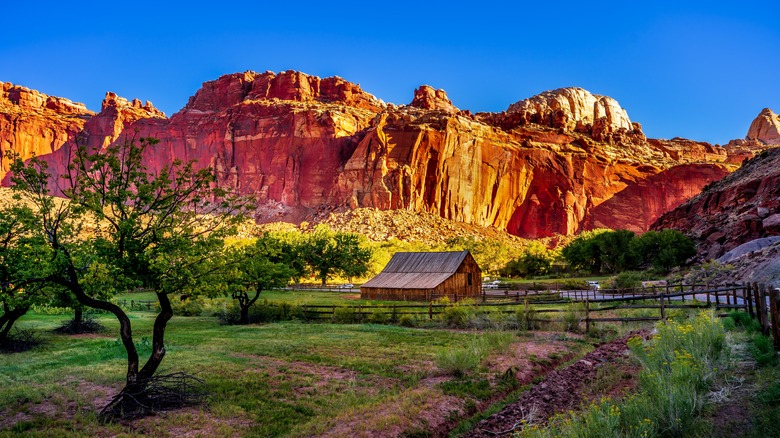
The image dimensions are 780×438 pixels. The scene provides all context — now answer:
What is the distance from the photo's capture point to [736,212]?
57312 mm

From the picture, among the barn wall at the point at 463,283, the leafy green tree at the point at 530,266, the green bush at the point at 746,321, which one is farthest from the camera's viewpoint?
the leafy green tree at the point at 530,266

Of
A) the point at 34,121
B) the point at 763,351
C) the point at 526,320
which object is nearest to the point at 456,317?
the point at 526,320

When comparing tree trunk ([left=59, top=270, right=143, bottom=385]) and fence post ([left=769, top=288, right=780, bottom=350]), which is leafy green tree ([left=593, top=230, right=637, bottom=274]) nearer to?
fence post ([left=769, top=288, right=780, bottom=350])

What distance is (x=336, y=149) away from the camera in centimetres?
13400

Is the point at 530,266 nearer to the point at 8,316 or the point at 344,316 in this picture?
the point at 344,316

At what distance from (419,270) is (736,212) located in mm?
43083

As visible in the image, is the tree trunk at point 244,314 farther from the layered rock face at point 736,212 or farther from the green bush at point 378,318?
the layered rock face at point 736,212

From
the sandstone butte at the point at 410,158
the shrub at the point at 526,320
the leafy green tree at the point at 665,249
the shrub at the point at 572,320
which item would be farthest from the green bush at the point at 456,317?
the sandstone butte at the point at 410,158

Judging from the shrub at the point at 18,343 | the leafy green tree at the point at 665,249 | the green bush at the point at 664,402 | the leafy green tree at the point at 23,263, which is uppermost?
the leafy green tree at the point at 665,249

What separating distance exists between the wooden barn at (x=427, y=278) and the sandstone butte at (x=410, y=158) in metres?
74.3

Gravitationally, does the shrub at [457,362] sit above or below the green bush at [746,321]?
below

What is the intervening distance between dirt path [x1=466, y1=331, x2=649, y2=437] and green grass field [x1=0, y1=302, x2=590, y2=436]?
750mm

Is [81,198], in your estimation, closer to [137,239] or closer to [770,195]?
[137,239]

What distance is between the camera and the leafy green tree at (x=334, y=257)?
59281 millimetres
